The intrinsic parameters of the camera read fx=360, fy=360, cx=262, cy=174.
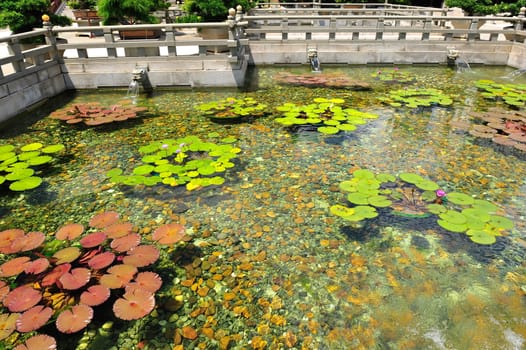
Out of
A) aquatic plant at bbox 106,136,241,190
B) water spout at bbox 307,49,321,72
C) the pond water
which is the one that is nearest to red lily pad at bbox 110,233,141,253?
the pond water

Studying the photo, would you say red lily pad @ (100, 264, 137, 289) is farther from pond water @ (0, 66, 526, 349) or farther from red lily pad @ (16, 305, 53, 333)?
red lily pad @ (16, 305, 53, 333)

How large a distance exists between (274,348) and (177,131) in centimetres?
571

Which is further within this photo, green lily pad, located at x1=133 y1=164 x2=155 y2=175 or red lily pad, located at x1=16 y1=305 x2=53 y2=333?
green lily pad, located at x1=133 y1=164 x2=155 y2=175

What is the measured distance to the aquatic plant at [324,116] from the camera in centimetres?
820

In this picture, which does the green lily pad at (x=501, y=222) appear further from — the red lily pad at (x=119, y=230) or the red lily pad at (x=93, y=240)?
the red lily pad at (x=93, y=240)

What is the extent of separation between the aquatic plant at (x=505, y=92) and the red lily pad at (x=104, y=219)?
1004cm

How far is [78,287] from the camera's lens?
3.67m

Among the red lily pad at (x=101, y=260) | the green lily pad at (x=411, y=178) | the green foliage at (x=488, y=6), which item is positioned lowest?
the green lily pad at (x=411, y=178)

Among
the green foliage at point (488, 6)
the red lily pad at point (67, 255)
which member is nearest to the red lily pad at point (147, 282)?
the red lily pad at point (67, 255)

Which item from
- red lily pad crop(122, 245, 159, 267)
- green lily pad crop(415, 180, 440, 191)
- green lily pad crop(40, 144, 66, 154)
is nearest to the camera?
red lily pad crop(122, 245, 159, 267)

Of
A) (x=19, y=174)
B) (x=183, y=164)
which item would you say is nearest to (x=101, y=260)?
(x=183, y=164)

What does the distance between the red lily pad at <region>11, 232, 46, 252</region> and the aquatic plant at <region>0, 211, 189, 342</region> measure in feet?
0.04

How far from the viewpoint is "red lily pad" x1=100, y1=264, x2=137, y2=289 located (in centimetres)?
376

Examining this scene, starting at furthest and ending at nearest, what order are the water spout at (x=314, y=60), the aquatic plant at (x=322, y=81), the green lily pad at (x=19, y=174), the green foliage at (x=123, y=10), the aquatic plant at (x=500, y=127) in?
the green foliage at (x=123, y=10) → the water spout at (x=314, y=60) → the aquatic plant at (x=322, y=81) → the aquatic plant at (x=500, y=127) → the green lily pad at (x=19, y=174)
